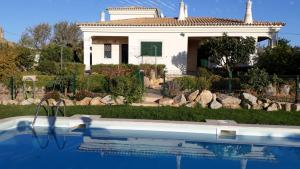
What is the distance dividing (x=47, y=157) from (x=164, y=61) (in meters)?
17.1

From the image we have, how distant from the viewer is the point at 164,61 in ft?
80.4

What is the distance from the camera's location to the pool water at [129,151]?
7.59 meters

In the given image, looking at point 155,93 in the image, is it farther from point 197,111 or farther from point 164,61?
point 164,61

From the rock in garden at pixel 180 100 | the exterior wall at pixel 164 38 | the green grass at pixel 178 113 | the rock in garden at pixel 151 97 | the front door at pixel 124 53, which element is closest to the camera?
the green grass at pixel 178 113

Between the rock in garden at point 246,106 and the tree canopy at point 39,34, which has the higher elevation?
the tree canopy at point 39,34

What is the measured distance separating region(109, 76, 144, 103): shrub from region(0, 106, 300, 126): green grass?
0.87 metres

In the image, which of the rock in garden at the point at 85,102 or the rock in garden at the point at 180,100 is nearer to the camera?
the rock in garden at the point at 180,100

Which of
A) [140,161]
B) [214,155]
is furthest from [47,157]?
[214,155]

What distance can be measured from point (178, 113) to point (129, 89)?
254cm

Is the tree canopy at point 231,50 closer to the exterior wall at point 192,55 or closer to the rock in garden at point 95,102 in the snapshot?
the exterior wall at point 192,55

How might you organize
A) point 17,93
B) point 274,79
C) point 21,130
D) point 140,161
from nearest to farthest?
point 140,161
point 21,130
point 274,79
point 17,93

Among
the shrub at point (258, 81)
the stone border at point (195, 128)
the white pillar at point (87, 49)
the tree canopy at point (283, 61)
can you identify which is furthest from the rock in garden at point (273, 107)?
the white pillar at point (87, 49)

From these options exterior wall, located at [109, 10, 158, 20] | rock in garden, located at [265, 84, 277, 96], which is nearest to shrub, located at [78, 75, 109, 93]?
Result: rock in garden, located at [265, 84, 277, 96]

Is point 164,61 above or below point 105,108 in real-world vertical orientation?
above
